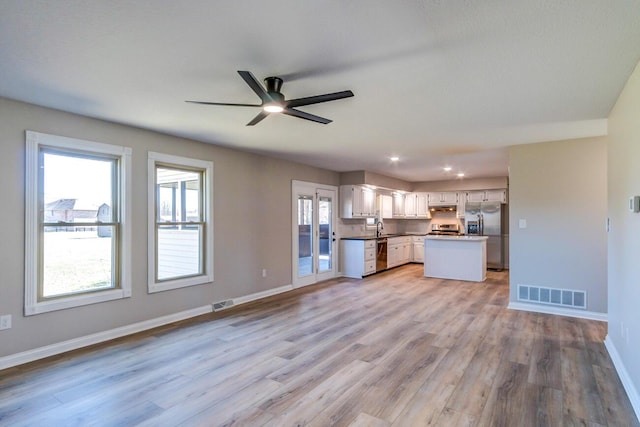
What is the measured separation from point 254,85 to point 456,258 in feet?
20.4

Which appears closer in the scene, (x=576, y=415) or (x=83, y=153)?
(x=576, y=415)

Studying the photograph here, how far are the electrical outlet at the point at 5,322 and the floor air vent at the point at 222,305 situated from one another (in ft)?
7.43

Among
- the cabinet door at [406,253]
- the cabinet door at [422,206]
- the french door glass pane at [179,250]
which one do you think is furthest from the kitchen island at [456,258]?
the french door glass pane at [179,250]

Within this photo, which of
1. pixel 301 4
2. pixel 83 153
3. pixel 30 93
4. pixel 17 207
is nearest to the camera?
pixel 301 4

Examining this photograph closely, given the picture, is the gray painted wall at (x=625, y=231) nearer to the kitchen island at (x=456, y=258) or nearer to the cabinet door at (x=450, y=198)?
the kitchen island at (x=456, y=258)

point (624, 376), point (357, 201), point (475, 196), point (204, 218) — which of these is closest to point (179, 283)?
point (204, 218)

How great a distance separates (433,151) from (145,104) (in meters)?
4.16

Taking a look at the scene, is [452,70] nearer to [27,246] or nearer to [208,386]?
[208,386]

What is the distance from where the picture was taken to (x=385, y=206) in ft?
30.3

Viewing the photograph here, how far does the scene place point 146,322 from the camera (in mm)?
4105

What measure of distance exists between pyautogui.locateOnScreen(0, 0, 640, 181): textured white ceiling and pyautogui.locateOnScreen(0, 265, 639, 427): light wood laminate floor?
95.3 inches

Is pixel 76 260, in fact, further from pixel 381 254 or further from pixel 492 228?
pixel 492 228

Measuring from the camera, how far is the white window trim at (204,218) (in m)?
4.20

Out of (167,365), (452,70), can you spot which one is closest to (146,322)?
(167,365)
